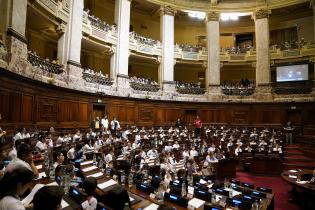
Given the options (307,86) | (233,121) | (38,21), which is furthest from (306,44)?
(38,21)

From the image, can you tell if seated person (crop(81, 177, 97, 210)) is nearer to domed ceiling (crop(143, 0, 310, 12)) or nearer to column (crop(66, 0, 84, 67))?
column (crop(66, 0, 84, 67))

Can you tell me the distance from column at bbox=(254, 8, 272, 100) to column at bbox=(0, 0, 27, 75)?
17751mm

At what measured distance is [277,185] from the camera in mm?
9984

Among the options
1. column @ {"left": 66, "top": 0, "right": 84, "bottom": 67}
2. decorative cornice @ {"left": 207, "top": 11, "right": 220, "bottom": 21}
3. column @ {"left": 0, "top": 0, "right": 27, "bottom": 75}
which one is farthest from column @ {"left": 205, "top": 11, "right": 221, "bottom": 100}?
column @ {"left": 0, "top": 0, "right": 27, "bottom": 75}

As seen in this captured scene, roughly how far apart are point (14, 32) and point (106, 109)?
7987mm

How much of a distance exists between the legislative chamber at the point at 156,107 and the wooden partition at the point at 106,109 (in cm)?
8

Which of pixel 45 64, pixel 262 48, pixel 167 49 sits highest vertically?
pixel 262 48

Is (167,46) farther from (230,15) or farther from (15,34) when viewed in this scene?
(15,34)

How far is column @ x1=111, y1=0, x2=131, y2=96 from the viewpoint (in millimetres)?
18641

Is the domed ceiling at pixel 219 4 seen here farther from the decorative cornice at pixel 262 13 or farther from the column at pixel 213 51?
the column at pixel 213 51

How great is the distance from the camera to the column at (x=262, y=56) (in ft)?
70.5

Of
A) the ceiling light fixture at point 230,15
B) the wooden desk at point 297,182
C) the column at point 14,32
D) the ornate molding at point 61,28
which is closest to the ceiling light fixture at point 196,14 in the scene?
the ceiling light fixture at point 230,15

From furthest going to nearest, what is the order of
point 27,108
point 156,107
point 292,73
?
1. point 292,73
2. point 156,107
3. point 27,108

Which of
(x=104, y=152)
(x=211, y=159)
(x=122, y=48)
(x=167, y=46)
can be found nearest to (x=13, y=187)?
(x=104, y=152)
